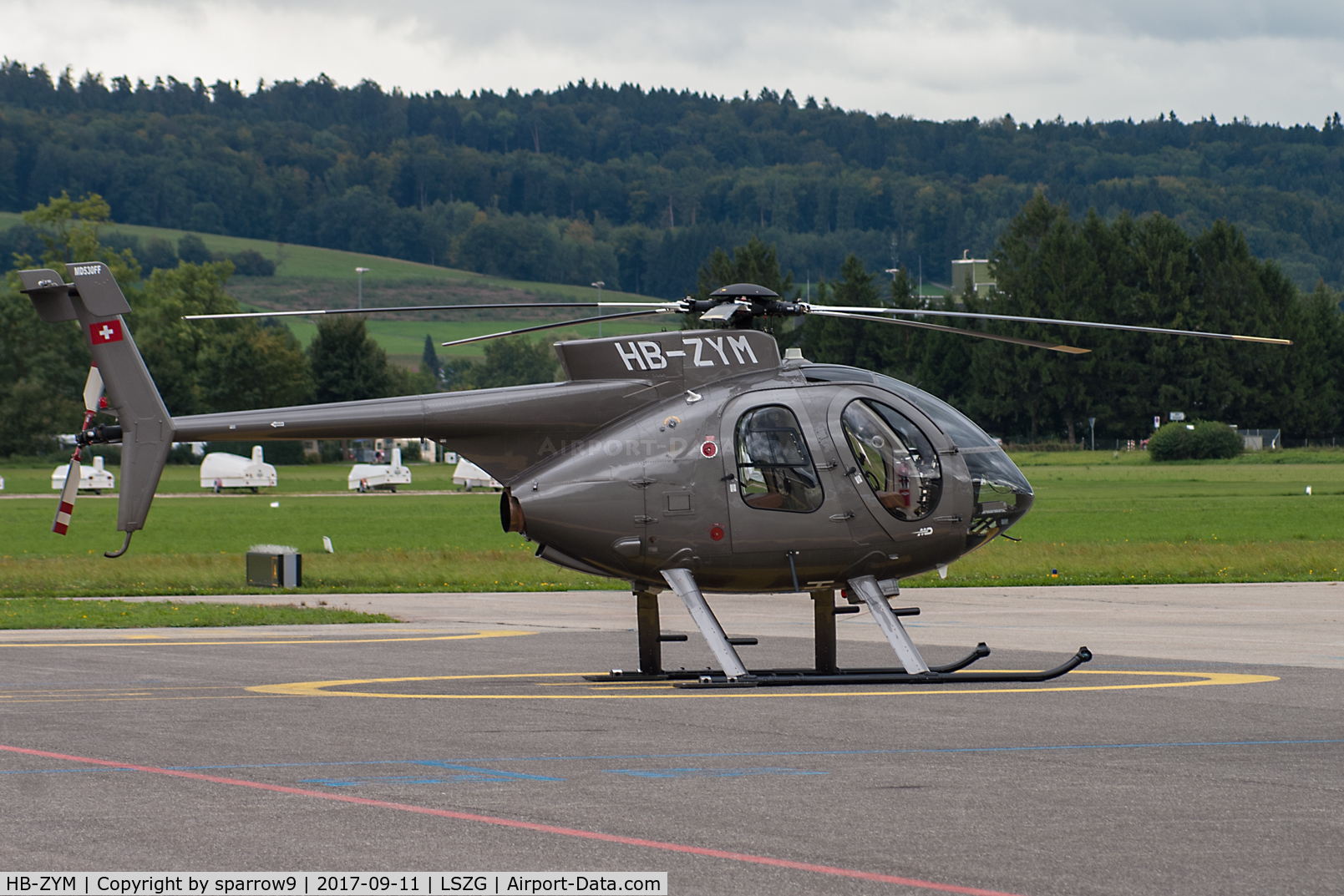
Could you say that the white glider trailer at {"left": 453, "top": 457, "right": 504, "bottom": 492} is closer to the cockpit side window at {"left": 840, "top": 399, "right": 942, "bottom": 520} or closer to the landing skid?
the landing skid

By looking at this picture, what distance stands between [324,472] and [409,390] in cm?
3299

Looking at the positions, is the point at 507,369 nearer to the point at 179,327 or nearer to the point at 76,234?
the point at 179,327

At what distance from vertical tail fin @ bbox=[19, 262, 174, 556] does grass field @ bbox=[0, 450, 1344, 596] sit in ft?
42.4

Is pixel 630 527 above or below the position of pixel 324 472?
above

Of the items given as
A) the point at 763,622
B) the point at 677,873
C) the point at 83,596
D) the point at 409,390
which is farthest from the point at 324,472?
the point at 677,873

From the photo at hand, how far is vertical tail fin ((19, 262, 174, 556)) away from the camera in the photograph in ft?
50.0

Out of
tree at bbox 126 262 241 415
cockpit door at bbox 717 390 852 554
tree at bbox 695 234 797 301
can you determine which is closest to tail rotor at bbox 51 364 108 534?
cockpit door at bbox 717 390 852 554

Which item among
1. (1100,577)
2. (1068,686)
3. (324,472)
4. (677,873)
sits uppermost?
(677,873)

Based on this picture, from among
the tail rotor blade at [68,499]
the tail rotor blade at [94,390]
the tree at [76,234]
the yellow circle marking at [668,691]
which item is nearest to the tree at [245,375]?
the tree at [76,234]

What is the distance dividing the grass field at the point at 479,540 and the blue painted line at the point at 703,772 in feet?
60.3

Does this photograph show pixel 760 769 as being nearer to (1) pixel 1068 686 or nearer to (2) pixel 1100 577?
(1) pixel 1068 686

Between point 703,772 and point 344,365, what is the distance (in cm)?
11585

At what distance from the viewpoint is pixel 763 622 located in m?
22.2

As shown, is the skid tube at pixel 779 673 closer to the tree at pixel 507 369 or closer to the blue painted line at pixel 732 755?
the blue painted line at pixel 732 755
